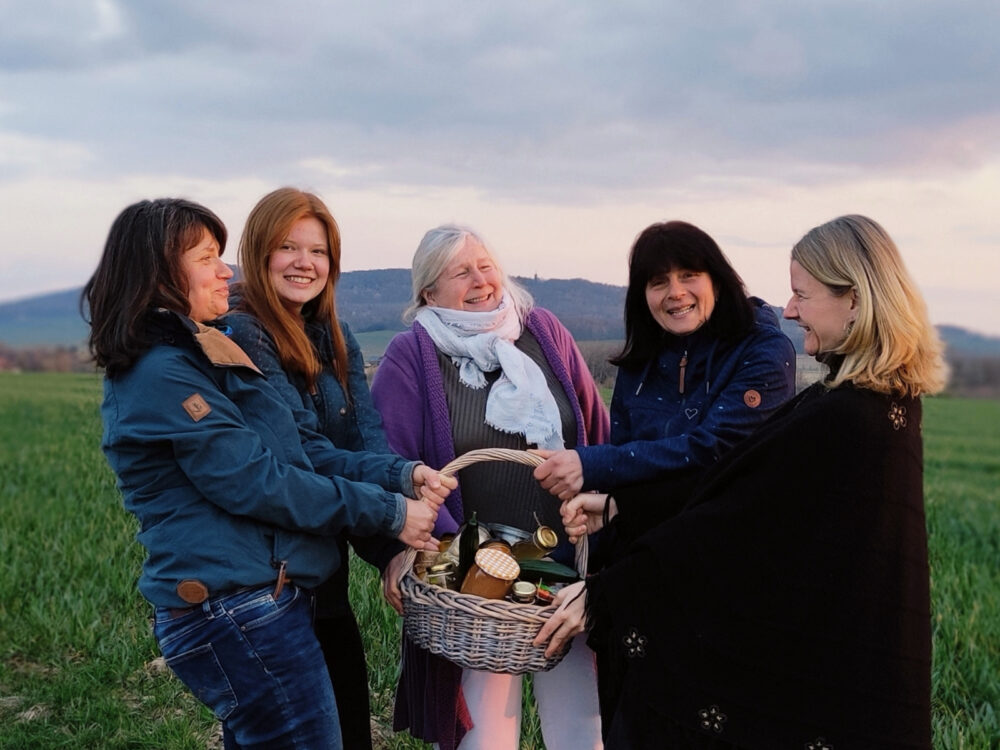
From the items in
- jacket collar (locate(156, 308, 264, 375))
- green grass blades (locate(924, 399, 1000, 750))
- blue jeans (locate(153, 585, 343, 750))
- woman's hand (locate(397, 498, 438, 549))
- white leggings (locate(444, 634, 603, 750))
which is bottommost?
green grass blades (locate(924, 399, 1000, 750))


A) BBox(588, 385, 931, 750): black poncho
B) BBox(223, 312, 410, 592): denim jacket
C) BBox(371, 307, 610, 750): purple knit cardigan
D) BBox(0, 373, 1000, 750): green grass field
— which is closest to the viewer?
BBox(588, 385, 931, 750): black poncho

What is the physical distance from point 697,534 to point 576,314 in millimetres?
2501

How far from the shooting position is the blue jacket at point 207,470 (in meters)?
2.24

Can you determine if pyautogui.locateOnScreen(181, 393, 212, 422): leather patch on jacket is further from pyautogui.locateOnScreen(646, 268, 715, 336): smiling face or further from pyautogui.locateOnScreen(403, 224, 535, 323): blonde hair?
pyautogui.locateOnScreen(646, 268, 715, 336): smiling face

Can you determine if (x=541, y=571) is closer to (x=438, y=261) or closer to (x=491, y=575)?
(x=491, y=575)

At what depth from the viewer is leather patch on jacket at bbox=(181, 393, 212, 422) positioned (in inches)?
87.9

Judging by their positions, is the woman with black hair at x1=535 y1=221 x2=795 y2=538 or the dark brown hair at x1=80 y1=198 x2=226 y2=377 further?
the woman with black hair at x1=535 y1=221 x2=795 y2=538

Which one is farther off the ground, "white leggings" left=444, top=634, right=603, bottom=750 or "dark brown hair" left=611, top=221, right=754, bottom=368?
"dark brown hair" left=611, top=221, right=754, bottom=368

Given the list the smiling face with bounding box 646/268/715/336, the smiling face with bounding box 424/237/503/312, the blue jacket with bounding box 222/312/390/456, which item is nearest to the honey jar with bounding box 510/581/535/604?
the blue jacket with bounding box 222/312/390/456

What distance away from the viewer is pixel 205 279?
240 centimetres

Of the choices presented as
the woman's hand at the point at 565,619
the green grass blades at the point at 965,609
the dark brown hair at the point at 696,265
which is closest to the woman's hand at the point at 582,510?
the woman's hand at the point at 565,619

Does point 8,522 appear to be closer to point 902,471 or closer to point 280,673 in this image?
point 280,673

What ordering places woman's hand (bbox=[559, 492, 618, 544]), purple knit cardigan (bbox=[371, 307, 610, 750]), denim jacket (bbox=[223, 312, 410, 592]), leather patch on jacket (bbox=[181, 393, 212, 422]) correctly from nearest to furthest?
leather patch on jacket (bbox=[181, 393, 212, 422])
denim jacket (bbox=[223, 312, 410, 592])
woman's hand (bbox=[559, 492, 618, 544])
purple knit cardigan (bbox=[371, 307, 610, 750])

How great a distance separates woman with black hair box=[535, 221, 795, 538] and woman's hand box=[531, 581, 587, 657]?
329mm
